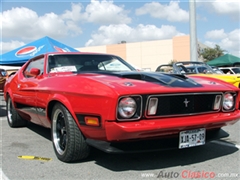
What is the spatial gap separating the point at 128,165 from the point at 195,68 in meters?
5.81

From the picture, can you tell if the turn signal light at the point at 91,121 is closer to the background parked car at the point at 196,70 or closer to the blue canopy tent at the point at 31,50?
the background parked car at the point at 196,70

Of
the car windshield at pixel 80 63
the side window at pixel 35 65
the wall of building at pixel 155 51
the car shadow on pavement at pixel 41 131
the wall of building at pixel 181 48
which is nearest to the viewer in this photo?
the car windshield at pixel 80 63

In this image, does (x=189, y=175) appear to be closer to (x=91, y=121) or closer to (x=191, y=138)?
(x=191, y=138)

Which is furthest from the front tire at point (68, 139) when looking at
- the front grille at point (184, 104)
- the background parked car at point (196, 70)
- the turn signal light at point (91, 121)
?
the background parked car at point (196, 70)

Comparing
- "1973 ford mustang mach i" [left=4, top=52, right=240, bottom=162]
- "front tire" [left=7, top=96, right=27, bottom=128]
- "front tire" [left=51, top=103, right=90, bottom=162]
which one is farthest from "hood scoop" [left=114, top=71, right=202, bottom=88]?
"front tire" [left=7, top=96, right=27, bottom=128]

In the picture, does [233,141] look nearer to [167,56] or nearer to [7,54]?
[7,54]

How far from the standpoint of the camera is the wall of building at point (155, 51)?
4562cm

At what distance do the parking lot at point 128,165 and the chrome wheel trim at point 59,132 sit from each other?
0.16m

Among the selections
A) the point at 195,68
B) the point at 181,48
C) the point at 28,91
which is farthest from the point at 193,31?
the point at 181,48

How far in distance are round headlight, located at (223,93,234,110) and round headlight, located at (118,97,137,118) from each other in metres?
1.25

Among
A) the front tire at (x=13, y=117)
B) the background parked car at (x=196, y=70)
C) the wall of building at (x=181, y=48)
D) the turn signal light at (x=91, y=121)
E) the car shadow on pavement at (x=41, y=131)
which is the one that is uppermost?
the wall of building at (x=181, y=48)

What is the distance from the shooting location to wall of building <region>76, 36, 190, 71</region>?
1796 inches

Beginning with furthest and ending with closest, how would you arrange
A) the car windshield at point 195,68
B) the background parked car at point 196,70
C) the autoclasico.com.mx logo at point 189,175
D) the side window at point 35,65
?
the car windshield at point 195,68
the background parked car at point 196,70
the side window at point 35,65
the autoclasico.com.mx logo at point 189,175

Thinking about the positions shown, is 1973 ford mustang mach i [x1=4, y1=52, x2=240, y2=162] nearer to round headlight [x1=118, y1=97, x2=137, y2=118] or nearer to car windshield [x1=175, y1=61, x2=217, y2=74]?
round headlight [x1=118, y1=97, x2=137, y2=118]
